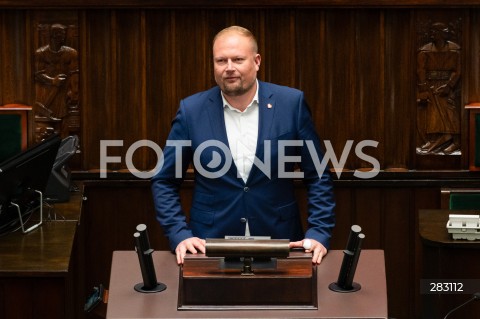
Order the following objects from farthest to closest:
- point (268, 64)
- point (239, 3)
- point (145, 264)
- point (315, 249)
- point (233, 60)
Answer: point (268, 64) < point (239, 3) < point (233, 60) < point (315, 249) < point (145, 264)

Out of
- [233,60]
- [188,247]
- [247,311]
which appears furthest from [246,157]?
[247,311]

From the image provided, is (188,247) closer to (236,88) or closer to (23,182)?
(236,88)

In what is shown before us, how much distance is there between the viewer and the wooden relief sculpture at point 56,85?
18.9ft

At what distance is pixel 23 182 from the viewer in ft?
14.3

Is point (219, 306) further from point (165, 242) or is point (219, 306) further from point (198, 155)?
point (165, 242)

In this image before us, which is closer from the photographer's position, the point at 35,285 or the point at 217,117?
the point at 35,285

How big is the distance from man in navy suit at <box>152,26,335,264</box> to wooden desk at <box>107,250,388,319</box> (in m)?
0.70

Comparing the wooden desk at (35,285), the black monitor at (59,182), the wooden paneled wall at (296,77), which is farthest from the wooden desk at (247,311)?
the wooden paneled wall at (296,77)

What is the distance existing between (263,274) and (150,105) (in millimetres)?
3109

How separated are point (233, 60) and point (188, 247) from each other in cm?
86

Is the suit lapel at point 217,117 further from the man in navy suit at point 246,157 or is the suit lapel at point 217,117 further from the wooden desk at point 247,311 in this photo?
the wooden desk at point 247,311

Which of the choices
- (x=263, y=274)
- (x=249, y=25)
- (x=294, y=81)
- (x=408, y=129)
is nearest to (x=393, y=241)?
(x=408, y=129)

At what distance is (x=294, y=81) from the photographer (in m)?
5.84

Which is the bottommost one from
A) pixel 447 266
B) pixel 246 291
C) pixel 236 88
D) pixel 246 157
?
pixel 447 266
